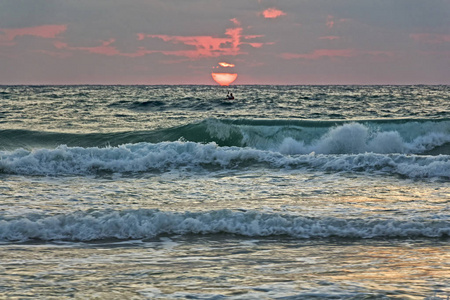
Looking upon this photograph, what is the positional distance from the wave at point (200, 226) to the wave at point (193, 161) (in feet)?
16.0

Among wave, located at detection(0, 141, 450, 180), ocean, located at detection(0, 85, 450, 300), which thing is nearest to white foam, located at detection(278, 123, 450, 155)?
wave, located at detection(0, 141, 450, 180)

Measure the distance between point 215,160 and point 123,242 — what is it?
6837 mm

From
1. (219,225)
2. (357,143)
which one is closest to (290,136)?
(357,143)

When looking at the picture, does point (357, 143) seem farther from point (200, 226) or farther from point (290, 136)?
point (200, 226)

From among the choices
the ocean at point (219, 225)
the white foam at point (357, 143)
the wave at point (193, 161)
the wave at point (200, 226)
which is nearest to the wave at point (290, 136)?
the white foam at point (357, 143)

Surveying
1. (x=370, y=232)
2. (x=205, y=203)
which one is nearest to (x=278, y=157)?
(x=205, y=203)

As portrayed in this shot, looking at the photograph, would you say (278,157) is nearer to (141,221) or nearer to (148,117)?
(141,221)

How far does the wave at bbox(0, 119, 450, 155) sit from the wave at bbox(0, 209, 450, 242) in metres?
10.7

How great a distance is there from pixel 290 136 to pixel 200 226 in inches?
500

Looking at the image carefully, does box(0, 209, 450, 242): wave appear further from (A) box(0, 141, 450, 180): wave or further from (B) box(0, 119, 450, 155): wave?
(B) box(0, 119, 450, 155): wave

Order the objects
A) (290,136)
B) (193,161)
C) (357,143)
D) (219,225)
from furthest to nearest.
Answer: (290,136) → (357,143) → (193,161) → (219,225)

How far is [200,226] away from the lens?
317 inches

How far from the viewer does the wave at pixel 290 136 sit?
1895 cm

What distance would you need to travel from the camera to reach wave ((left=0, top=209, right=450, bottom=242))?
303 inches
